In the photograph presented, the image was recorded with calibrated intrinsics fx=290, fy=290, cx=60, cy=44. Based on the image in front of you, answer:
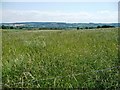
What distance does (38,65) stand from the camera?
14.1ft

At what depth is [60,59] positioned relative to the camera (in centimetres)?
440

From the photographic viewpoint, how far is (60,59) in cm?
440

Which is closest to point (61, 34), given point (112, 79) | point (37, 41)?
point (37, 41)

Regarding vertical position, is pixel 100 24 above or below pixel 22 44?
above

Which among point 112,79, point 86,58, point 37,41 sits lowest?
point 112,79

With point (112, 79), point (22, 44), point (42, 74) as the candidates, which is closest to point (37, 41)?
Answer: point (22, 44)

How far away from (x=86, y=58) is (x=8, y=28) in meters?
1.28

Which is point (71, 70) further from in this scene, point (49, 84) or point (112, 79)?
point (112, 79)

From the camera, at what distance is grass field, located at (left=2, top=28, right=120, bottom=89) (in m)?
4.18

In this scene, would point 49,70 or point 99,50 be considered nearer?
point 49,70

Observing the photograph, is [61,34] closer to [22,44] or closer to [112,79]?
[22,44]

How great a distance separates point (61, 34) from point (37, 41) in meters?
0.38

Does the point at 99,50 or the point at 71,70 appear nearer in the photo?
the point at 71,70

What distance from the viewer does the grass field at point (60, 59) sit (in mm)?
4184
